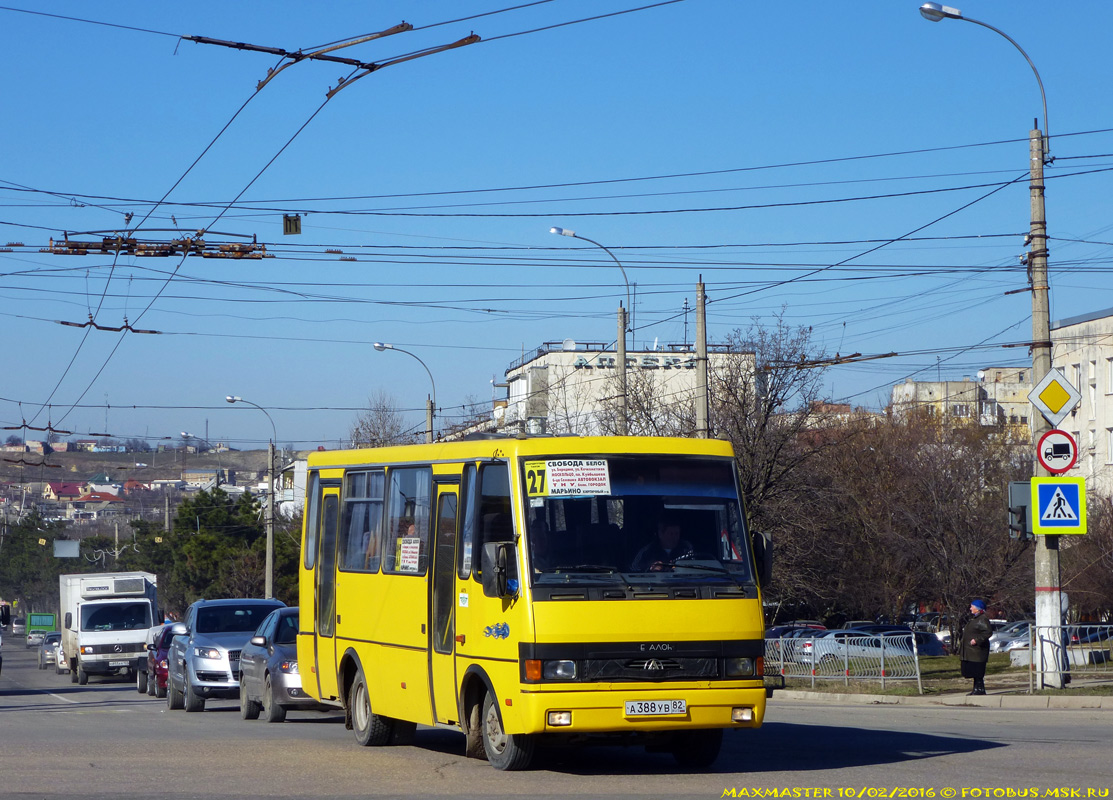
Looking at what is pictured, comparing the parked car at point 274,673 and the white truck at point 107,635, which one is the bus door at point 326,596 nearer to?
the parked car at point 274,673

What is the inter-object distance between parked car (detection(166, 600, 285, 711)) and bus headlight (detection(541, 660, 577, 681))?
11.2 metres

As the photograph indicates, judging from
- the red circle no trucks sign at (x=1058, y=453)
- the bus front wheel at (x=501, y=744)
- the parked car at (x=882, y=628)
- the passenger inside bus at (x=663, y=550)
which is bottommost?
the parked car at (x=882, y=628)

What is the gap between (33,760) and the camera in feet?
39.3

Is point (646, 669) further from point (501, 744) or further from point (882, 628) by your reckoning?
point (882, 628)

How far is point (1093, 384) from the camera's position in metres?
67.4

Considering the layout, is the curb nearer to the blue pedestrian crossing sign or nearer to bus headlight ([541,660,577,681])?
the blue pedestrian crossing sign

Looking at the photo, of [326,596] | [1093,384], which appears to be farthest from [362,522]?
[1093,384]

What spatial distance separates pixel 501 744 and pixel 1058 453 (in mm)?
12097

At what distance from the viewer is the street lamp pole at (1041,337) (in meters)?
20.1

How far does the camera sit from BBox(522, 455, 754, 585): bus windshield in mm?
10672

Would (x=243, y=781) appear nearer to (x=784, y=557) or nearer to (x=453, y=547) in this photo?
(x=453, y=547)

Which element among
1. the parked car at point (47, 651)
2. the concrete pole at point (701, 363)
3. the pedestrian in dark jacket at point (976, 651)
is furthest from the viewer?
the parked car at point (47, 651)

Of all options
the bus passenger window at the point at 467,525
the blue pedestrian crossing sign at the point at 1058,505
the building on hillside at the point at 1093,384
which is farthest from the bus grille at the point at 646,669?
the building on hillside at the point at 1093,384

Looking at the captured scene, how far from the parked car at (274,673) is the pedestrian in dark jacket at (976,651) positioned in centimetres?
1011
